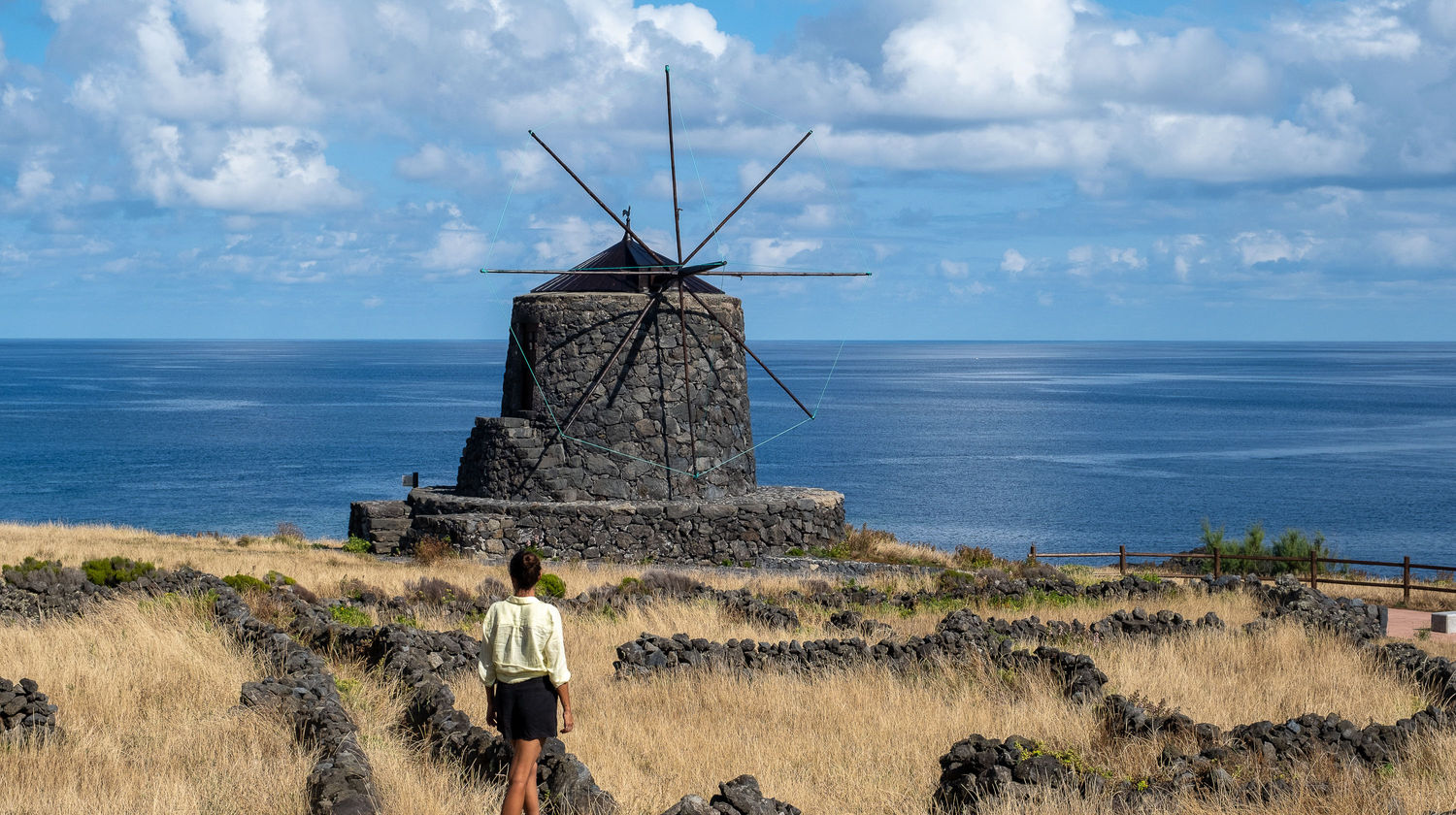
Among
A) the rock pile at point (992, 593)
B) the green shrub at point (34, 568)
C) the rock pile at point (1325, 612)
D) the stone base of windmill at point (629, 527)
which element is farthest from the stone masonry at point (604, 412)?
the rock pile at point (1325, 612)

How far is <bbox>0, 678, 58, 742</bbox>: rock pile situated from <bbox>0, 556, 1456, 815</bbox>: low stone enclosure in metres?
0.02

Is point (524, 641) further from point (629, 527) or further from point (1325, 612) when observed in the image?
point (629, 527)

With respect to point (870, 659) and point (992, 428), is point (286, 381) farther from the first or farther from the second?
point (870, 659)

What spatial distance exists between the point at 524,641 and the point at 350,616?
8217 millimetres

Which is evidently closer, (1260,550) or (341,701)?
(341,701)

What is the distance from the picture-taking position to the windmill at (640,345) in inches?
957

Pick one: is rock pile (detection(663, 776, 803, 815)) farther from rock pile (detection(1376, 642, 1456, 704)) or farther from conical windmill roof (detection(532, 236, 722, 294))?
conical windmill roof (detection(532, 236, 722, 294))

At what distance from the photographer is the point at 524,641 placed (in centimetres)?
652

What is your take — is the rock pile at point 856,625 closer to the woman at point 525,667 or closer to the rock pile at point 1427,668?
the rock pile at point 1427,668

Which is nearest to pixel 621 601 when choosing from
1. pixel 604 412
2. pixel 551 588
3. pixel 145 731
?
pixel 551 588

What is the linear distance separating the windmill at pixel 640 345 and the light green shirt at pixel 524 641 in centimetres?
1712

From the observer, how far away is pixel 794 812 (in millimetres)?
6480

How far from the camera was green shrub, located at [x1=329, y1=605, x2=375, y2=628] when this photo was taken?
45.0 feet

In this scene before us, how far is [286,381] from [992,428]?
106 m
